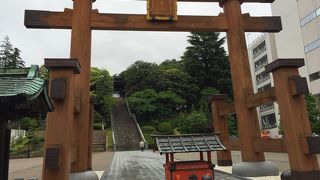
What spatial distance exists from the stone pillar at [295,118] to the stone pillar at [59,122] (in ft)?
17.9

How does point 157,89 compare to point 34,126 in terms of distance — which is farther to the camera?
point 157,89

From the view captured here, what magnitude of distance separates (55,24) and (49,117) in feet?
15.5

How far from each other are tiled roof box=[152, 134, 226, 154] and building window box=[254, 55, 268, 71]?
50.1 meters

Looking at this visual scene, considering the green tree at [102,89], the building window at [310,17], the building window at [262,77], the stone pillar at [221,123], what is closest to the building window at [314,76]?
the building window at [310,17]

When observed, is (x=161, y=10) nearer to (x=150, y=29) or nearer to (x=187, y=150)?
(x=150, y=29)

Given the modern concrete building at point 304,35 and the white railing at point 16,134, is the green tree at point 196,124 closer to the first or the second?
the modern concrete building at point 304,35

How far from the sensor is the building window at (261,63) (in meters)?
55.8

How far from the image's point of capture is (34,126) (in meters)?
41.7

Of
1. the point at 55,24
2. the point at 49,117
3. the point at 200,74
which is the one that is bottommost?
the point at 49,117

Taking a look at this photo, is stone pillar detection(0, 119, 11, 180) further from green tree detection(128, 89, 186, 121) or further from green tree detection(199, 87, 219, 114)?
green tree detection(128, 89, 186, 121)

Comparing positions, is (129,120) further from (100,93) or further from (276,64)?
(276,64)

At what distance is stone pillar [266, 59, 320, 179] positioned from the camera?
813 cm

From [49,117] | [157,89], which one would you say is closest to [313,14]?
[157,89]

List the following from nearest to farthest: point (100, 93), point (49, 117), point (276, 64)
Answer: point (49, 117) → point (276, 64) → point (100, 93)
